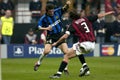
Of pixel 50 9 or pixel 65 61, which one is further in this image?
pixel 50 9

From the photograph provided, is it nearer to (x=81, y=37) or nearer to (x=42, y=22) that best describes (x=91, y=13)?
(x=42, y=22)

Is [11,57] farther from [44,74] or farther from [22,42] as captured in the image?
[44,74]

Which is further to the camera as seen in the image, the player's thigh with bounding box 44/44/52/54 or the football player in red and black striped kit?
the player's thigh with bounding box 44/44/52/54

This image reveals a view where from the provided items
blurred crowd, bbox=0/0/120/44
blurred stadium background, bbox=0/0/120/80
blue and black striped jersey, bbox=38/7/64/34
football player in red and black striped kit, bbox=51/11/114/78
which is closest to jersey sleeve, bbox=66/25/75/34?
football player in red and black striped kit, bbox=51/11/114/78

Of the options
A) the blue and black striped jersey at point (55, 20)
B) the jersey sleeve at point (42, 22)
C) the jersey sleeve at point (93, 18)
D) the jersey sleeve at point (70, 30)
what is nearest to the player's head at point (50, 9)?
the blue and black striped jersey at point (55, 20)

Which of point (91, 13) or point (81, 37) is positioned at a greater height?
point (91, 13)

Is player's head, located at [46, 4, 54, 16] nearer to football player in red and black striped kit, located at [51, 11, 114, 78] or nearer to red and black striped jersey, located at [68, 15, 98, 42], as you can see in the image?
football player in red and black striped kit, located at [51, 11, 114, 78]

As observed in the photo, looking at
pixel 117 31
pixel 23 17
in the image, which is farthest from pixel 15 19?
pixel 117 31

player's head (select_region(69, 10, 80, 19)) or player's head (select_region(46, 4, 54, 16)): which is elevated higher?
player's head (select_region(46, 4, 54, 16))

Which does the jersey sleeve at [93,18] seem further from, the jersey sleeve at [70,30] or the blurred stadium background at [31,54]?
the blurred stadium background at [31,54]

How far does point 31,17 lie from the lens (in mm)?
30484

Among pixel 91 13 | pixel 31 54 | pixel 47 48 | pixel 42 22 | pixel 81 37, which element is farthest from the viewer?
pixel 91 13

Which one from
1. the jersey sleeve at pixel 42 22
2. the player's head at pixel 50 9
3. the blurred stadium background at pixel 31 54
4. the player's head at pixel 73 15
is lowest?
the blurred stadium background at pixel 31 54

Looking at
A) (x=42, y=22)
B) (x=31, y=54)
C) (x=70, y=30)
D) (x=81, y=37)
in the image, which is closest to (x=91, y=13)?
(x=31, y=54)
